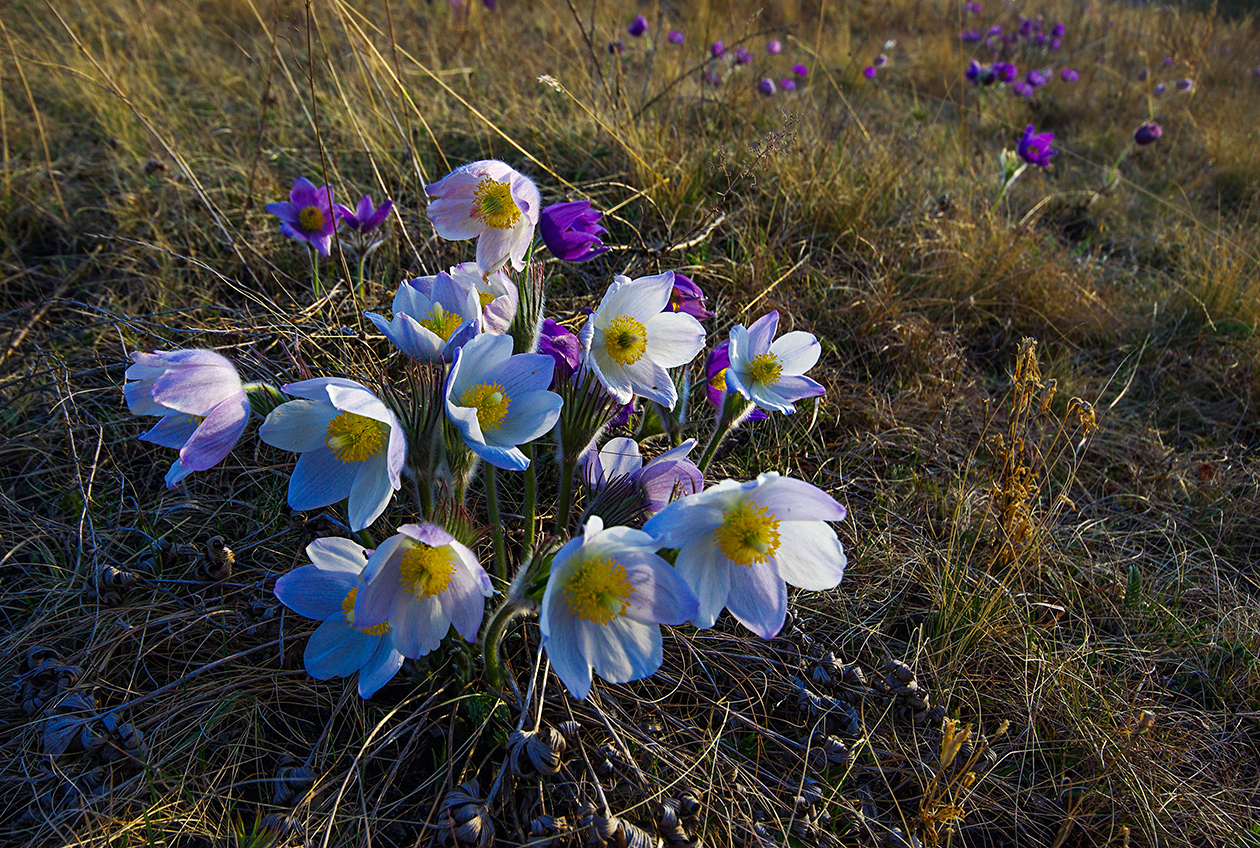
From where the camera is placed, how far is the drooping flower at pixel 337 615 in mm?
1170

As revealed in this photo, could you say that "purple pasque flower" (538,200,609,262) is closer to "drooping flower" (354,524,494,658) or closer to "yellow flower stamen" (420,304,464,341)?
"yellow flower stamen" (420,304,464,341)

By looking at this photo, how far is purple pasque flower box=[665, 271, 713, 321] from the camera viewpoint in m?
1.49

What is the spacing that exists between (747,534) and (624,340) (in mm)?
420

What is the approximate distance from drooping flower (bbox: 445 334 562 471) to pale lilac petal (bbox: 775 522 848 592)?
1.47 ft

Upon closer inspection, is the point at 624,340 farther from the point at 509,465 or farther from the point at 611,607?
the point at 611,607

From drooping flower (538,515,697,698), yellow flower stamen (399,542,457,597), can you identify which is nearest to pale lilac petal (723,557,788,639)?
drooping flower (538,515,697,698)

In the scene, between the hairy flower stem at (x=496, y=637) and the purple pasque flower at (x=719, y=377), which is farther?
the purple pasque flower at (x=719, y=377)

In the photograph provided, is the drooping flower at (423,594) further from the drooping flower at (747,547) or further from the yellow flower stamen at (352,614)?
the drooping flower at (747,547)

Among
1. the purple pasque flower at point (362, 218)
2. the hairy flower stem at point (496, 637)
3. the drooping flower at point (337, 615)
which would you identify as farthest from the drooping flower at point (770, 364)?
the purple pasque flower at point (362, 218)

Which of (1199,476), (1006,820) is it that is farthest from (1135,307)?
(1006,820)

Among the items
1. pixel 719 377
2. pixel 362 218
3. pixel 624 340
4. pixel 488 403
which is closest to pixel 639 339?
pixel 624 340

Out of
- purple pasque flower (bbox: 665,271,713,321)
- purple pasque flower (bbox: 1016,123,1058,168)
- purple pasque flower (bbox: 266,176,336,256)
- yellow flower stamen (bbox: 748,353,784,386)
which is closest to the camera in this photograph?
yellow flower stamen (bbox: 748,353,784,386)

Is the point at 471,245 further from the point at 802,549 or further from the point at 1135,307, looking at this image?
the point at 1135,307

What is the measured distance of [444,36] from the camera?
4.28 metres
